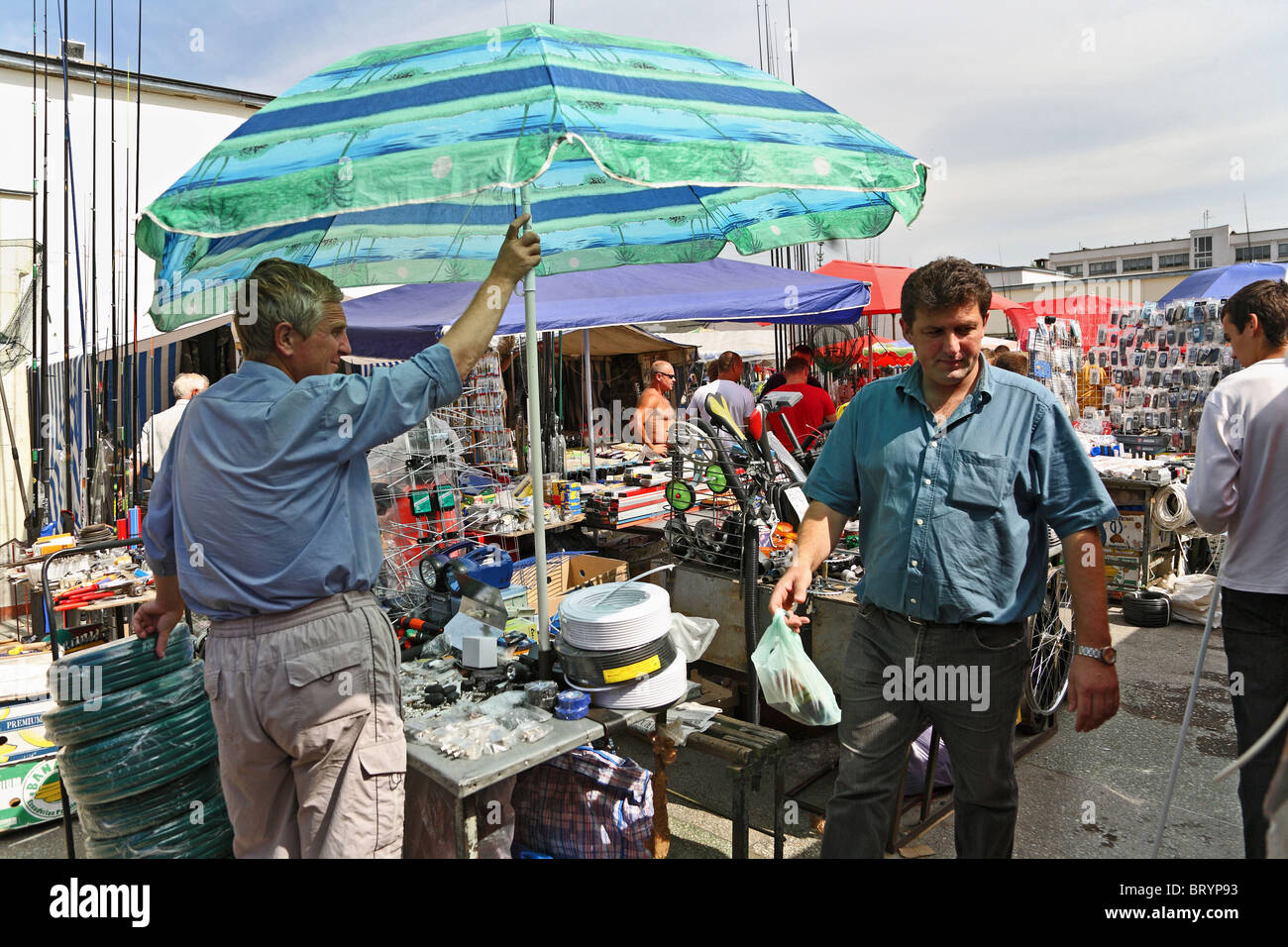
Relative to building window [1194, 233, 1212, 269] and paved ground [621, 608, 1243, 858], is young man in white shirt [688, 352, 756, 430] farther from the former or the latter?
building window [1194, 233, 1212, 269]

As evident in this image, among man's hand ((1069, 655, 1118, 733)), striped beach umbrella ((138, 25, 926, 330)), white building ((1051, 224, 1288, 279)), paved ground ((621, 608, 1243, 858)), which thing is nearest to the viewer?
striped beach umbrella ((138, 25, 926, 330))

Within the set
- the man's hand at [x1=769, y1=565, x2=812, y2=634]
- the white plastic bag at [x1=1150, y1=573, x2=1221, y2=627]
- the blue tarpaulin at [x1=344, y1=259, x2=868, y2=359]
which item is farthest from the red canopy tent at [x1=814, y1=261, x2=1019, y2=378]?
the man's hand at [x1=769, y1=565, x2=812, y2=634]

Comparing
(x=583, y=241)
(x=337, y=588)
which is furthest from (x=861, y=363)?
(x=337, y=588)

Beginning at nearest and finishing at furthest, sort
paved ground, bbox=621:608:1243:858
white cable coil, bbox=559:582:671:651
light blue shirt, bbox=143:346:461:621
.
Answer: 1. light blue shirt, bbox=143:346:461:621
2. white cable coil, bbox=559:582:671:651
3. paved ground, bbox=621:608:1243:858

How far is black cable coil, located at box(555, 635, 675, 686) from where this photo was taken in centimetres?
249

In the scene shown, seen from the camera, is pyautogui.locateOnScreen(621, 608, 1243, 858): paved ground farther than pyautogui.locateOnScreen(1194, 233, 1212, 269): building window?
No

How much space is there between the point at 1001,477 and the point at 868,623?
1.86 feet

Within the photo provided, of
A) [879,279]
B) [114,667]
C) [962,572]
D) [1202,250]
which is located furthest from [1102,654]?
[1202,250]

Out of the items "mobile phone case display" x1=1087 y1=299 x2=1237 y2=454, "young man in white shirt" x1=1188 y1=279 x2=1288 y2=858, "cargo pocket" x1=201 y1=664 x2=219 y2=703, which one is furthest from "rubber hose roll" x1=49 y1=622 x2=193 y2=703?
"mobile phone case display" x1=1087 y1=299 x2=1237 y2=454

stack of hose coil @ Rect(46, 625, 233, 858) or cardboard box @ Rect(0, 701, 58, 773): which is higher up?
stack of hose coil @ Rect(46, 625, 233, 858)

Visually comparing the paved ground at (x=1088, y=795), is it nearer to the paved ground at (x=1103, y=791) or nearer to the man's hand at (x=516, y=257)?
the paved ground at (x=1103, y=791)

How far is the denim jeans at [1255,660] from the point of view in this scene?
2.36 metres
